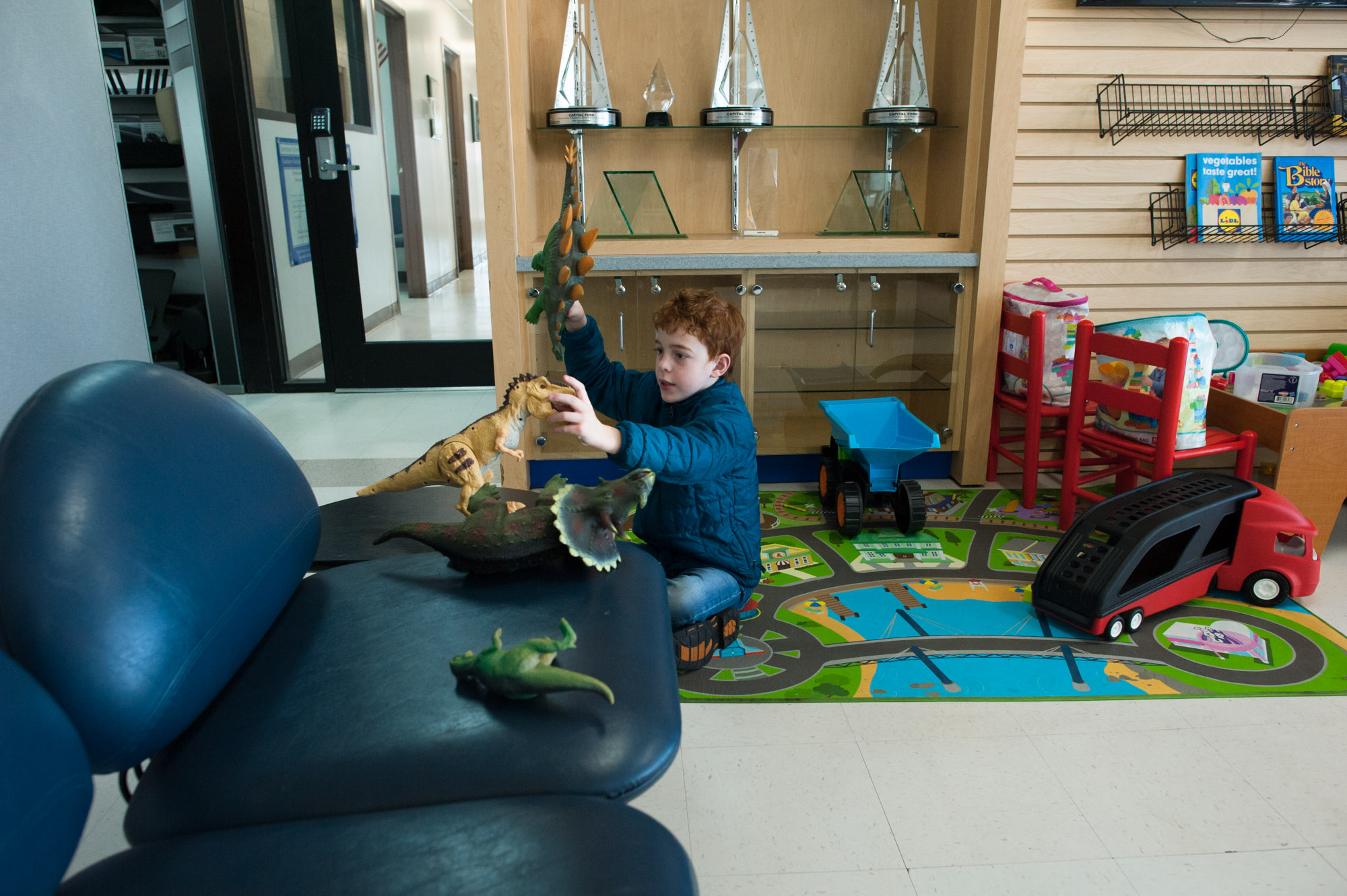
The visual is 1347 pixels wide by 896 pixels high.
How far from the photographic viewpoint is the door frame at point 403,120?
185 inches

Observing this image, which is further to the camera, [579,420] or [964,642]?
[964,642]

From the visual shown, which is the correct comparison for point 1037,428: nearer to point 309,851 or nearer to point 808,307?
point 808,307

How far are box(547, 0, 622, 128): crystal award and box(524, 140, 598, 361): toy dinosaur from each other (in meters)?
1.49

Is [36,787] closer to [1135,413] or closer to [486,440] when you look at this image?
[486,440]

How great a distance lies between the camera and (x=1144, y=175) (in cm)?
312

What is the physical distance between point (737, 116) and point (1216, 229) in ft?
5.89

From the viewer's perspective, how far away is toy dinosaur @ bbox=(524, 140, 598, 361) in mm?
1510

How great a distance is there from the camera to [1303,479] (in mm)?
2572

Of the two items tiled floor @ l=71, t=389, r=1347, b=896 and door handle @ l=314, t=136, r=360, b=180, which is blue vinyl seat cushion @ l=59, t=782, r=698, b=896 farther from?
door handle @ l=314, t=136, r=360, b=180

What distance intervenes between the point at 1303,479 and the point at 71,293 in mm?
3279

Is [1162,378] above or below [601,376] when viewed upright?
below

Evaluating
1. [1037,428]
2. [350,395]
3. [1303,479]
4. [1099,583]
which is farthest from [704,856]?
[350,395]

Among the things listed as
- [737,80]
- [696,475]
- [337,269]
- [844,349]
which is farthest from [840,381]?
[337,269]

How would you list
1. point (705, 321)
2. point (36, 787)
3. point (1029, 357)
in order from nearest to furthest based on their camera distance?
point (36, 787) < point (705, 321) < point (1029, 357)
